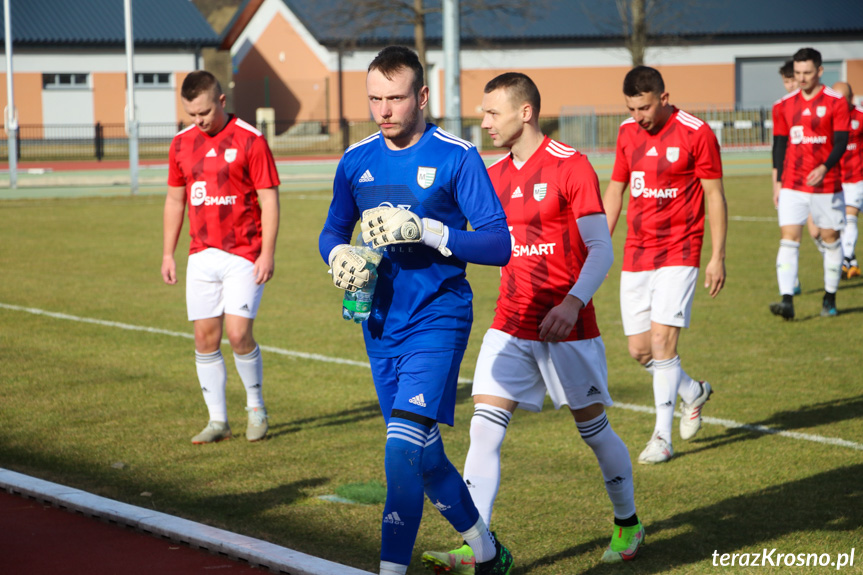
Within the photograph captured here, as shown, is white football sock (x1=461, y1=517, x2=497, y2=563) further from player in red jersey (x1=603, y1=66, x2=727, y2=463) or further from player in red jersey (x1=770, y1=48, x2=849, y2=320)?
player in red jersey (x1=770, y1=48, x2=849, y2=320)

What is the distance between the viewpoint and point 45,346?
995 cm

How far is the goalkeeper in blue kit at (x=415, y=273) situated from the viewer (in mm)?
3943

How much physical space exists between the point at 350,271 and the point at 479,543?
1336 millimetres

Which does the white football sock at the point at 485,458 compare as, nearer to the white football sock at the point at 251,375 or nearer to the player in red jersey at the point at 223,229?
the player in red jersey at the point at 223,229

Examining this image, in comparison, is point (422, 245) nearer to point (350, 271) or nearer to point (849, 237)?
point (350, 271)

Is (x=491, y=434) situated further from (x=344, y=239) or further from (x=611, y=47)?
(x=611, y=47)

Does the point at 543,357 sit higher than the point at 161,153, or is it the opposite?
the point at 161,153

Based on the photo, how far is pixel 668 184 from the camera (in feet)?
21.4

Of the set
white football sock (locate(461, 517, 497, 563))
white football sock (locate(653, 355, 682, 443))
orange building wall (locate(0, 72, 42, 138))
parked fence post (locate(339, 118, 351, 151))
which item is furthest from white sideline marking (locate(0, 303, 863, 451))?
orange building wall (locate(0, 72, 42, 138))

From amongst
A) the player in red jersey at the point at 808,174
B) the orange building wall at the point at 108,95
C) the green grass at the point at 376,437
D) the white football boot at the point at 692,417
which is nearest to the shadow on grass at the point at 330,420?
the green grass at the point at 376,437

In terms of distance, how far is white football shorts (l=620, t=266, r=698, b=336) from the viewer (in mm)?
6430

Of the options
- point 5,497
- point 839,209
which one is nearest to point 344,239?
point 5,497

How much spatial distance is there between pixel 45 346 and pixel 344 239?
660 centimetres

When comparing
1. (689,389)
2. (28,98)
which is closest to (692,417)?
(689,389)
